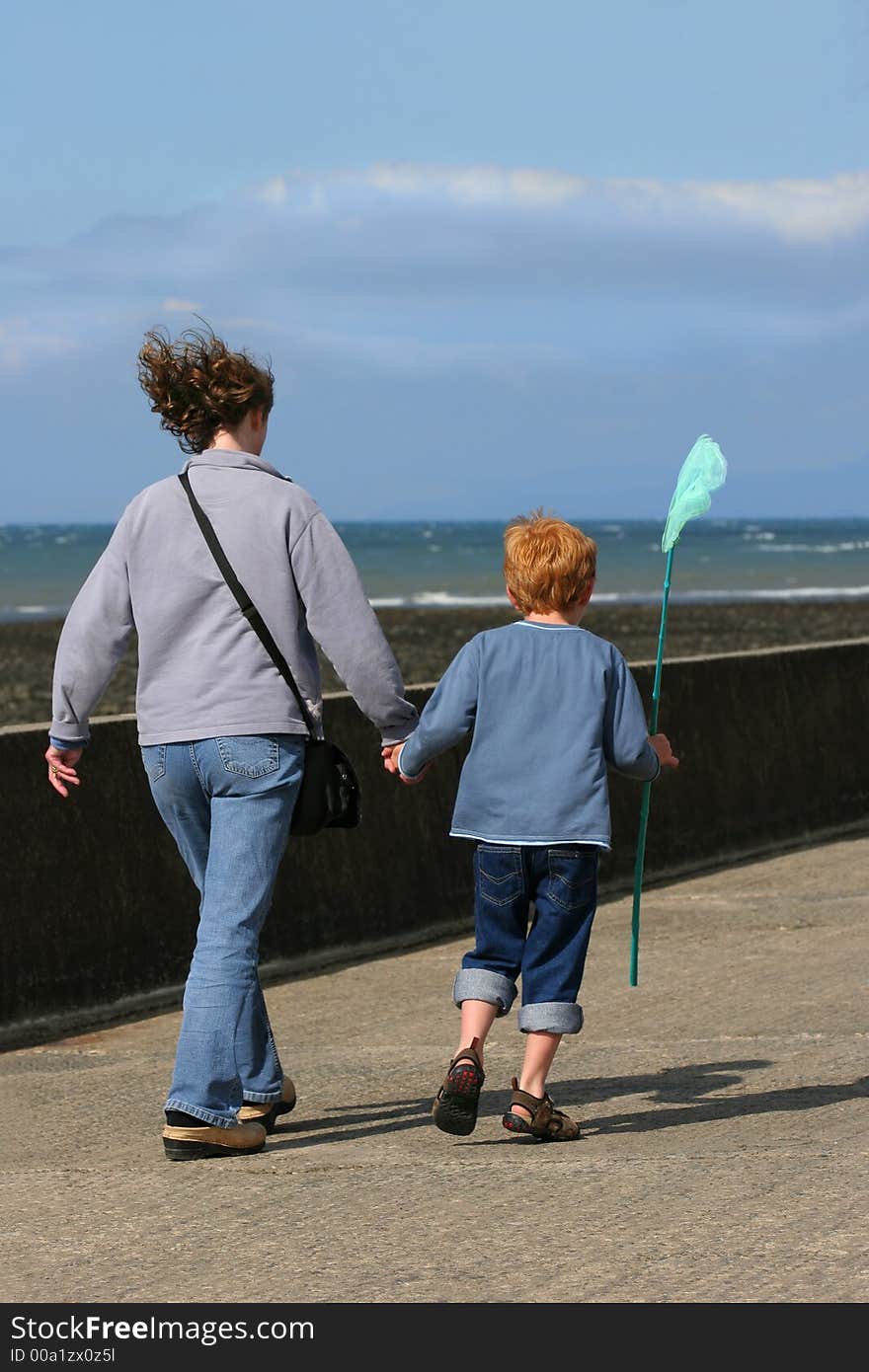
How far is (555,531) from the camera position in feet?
16.5

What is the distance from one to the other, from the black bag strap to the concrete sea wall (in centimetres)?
195

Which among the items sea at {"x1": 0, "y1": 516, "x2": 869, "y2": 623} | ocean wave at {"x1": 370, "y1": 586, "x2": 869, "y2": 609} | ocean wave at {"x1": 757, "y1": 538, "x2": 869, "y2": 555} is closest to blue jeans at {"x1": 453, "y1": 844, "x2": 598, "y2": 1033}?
sea at {"x1": 0, "y1": 516, "x2": 869, "y2": 623}

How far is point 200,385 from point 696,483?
1.52 m

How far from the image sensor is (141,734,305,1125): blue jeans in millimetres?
4852

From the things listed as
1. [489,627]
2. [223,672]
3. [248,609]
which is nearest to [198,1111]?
[223,672]

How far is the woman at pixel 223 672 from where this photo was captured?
15.9 feet

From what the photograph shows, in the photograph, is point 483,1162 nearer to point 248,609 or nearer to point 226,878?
point 226,878

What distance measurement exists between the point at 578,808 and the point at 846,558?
91532 millimetres

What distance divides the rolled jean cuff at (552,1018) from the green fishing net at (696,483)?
4.42 ft

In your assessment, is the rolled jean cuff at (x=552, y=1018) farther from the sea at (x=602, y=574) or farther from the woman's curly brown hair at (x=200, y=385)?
the sea at (x=602, y=574)

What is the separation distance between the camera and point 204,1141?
4.88m

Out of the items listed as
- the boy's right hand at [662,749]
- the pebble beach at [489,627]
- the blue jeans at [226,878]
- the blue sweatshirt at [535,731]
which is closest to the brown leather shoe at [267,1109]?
the blue jeans at [226,878]

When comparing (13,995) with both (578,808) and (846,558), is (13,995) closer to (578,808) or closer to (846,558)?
(578,808)
